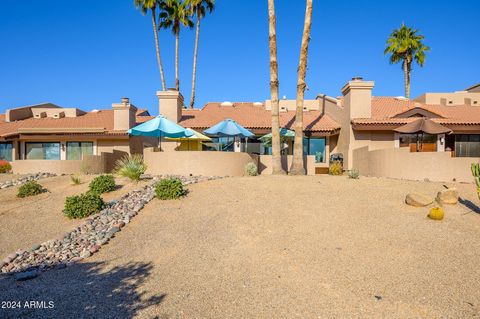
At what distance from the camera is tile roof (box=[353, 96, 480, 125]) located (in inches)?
819

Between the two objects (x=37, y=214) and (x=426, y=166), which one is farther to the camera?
(x=426, y=166)

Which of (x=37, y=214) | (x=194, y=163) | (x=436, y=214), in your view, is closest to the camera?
(x=436, y=214)

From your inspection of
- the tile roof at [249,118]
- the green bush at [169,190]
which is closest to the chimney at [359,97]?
the tile roof at [249,118]

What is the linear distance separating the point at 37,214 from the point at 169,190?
4.46 metres

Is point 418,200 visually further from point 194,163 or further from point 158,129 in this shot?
point 158,129

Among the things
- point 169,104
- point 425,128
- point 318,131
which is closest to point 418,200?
point 425,128

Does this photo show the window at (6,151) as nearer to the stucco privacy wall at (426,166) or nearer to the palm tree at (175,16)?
the palm tree at (175,16)

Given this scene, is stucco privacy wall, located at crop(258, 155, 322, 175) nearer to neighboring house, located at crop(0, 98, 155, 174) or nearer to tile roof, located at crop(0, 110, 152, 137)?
neighboring house, located at crop(0, 98, 155, 174)

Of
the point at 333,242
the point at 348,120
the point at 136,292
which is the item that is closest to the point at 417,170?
the point at 348,120

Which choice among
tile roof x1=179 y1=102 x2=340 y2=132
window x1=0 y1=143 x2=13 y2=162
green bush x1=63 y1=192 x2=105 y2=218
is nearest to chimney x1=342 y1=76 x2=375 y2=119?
tile roof x1=179 y1=102 x2=340 y2=132

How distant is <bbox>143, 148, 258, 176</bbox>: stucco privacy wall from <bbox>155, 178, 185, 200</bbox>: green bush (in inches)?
185

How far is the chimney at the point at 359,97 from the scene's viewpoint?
835 inches

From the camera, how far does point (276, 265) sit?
693cm

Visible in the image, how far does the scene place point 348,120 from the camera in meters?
21.7
